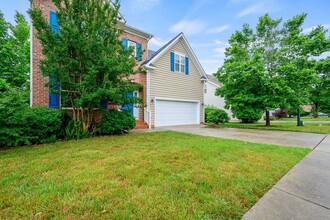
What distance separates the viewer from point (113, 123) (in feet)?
23.0

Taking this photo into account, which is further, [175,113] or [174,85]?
[175,113]

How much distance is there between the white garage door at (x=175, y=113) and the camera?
1084cm

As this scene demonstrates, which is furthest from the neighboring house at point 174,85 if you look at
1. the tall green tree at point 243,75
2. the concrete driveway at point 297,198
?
the concrete driveway at point 297,198

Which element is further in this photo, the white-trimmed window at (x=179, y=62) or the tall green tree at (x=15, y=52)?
the white-trimmed window at (x=179, y=62)

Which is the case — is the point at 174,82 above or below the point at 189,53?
below

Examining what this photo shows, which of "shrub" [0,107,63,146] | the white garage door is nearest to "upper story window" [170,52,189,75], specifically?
the white garage door

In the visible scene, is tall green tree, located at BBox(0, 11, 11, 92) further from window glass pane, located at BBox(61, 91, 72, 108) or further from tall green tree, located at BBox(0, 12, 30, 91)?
→ window glass pane, located at BBox(61, 91, 72, 108)

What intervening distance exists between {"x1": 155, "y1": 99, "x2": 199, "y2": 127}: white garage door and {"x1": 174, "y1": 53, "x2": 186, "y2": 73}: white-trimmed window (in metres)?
A: 2.58

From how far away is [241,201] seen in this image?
6.74ft

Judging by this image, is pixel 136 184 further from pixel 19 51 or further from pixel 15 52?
pixel 19 51

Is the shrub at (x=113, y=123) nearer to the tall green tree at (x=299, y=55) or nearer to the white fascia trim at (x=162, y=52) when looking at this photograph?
the white fascia trim at (x=162, y=52)

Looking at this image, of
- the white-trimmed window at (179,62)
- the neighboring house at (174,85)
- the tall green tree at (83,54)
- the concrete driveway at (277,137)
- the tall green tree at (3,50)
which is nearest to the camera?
the tall green tree at (83,54)

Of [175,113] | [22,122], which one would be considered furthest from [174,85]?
[22,122]

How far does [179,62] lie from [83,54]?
7544mm
